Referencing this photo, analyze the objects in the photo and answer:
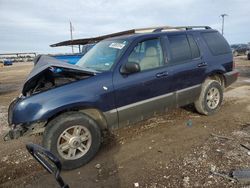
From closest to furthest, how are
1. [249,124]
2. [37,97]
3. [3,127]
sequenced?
[37,97] → [249,124] → [3,127]

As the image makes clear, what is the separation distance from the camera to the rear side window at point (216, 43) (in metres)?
5.57

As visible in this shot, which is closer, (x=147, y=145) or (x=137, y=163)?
(x=137, y=163)

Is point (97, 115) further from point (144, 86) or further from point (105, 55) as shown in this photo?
point (105, 55)

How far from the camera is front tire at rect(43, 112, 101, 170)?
355 centimetres

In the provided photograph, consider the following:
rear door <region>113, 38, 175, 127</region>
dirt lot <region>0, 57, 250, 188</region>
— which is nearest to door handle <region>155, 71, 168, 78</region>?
rear door <region>113, 38, 175, 127</region>

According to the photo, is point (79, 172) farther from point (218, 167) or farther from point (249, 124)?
point (249, 124)

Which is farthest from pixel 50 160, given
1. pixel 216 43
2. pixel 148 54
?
pixel 216 43

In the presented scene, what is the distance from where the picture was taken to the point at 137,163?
3.75 meters

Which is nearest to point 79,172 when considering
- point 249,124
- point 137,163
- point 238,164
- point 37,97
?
point 137,163

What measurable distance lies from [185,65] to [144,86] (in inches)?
46.6

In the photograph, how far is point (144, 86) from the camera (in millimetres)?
4305

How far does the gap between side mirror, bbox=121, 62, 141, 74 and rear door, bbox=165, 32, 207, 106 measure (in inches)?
37.4

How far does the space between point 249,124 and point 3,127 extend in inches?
218

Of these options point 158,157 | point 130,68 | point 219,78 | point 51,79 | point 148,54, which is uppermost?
point 148,54
